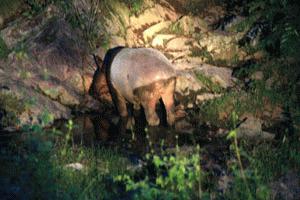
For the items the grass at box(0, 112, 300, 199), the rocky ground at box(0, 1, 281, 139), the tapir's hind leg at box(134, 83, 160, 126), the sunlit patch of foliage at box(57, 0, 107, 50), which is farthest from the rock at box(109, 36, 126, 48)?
the grass at box(0, 112, 300, 199)

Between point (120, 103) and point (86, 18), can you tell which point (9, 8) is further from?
point (120, 103)

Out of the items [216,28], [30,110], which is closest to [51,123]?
[30,110]

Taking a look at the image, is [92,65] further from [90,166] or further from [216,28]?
[90,166]

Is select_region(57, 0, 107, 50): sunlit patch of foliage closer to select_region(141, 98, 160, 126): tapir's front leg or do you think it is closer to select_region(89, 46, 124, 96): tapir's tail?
select_region(89, 46, 124, 96): tapir's tail

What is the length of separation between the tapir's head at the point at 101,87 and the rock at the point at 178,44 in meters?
2.70

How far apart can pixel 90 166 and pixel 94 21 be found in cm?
601

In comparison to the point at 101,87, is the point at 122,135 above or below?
below

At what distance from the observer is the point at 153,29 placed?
1190cm

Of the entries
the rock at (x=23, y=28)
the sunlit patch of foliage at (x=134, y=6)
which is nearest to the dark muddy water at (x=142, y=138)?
the rock at (x=23, y=28)

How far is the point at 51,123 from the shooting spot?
8.16 m

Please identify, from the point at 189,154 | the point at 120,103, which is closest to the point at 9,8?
the point at 120,103

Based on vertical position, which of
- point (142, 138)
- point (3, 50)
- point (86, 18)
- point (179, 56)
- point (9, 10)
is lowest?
point (142, 138)

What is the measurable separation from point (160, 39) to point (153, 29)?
482mm

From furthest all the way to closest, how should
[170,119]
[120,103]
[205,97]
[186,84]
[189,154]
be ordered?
[186,84] < [205,97] < [120,103] < [170,119] < [189,154]
